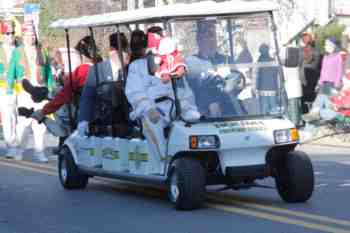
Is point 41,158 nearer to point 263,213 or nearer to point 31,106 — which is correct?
point 31,106

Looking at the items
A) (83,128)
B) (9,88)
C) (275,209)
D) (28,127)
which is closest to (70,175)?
(83,128)

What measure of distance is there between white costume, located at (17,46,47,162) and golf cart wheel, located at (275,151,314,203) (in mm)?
6194

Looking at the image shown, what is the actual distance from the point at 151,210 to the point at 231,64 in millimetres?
1713

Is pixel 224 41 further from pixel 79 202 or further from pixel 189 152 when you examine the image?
pixel 79 202

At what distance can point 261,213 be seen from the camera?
11.4 m

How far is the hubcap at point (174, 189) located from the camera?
11602mm

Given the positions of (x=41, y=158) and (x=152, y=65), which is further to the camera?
(x=41, y=158)

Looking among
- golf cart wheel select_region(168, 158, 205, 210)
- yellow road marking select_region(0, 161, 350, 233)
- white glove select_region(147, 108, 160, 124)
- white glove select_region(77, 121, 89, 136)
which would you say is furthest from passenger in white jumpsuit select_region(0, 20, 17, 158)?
golf cart wheel select_region(168, 158, 205, 210)

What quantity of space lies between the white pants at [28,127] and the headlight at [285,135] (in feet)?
21.5

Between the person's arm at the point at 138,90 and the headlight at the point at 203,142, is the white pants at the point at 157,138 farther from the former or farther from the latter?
the headlight at the point at 203,142

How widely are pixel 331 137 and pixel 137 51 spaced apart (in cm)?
829

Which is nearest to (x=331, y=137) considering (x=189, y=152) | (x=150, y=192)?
(x=150, y=192)

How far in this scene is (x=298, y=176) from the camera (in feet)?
38.9

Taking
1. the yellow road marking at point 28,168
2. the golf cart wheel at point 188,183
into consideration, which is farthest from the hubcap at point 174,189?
the yellow road marking at point 28,168
